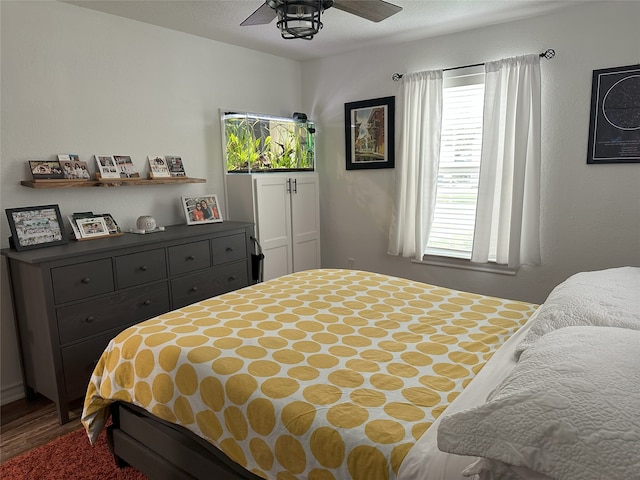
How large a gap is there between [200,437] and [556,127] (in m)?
3.06

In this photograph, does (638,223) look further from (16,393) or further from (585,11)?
(16,393)

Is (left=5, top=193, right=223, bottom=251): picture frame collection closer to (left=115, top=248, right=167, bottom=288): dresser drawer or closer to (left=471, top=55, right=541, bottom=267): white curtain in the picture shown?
(left=115, top=248, right=167, bottom=288): dresser drawer

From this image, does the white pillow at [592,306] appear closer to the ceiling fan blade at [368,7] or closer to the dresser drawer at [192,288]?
the ceiling fan blade at [368,7]

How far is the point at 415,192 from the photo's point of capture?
373 centimetres

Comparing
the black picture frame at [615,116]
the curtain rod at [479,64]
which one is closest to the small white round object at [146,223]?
the curtain rod at [479,64]

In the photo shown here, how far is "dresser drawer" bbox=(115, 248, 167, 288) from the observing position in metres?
2.60

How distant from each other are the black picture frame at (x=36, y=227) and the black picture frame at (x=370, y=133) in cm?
256

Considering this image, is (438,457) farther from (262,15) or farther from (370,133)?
(370,133)

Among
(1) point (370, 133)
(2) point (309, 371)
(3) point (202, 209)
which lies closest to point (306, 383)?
(2) point (309, 371)

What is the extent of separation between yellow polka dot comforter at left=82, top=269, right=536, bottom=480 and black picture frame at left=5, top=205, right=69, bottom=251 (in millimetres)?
1131

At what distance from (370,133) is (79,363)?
9.74 ft

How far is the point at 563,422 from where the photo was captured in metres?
0.83

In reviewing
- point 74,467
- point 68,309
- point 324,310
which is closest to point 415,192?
point 324,310

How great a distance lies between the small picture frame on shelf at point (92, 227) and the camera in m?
2.78
